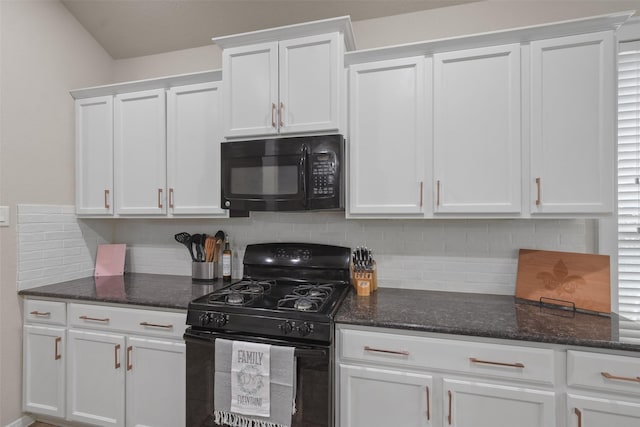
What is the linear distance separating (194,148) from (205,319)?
46.0 inches

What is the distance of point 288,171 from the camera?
6.11 ft

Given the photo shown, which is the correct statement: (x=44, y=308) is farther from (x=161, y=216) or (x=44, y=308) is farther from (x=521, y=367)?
(x=521, y=367)

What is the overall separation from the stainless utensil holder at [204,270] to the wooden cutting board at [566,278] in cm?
199

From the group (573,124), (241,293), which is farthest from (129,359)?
(573,124)

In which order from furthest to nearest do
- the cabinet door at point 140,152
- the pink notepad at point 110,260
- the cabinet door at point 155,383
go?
the pink notepad at point 110,260, the cabinet door at point 140,152, the cabinet door at point 155,383

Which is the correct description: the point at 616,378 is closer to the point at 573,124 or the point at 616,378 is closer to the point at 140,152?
the point at 573,124

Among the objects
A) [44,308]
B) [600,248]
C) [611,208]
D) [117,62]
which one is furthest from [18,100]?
[600,248]

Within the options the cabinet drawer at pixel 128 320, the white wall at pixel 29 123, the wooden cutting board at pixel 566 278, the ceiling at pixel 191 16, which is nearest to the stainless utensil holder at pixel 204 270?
the cabinet drawer at pixel 128 320

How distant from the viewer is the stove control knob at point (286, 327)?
1493mm

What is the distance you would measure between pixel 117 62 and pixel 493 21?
2.96 m

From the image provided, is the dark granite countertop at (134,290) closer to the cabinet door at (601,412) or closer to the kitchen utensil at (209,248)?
the kitchen utensil at (209,248)

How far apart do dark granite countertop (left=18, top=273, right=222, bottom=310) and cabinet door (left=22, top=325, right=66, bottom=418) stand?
0.24 m

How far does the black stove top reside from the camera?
1502 mm

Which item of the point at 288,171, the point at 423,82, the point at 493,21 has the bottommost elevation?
the point at 288,171
